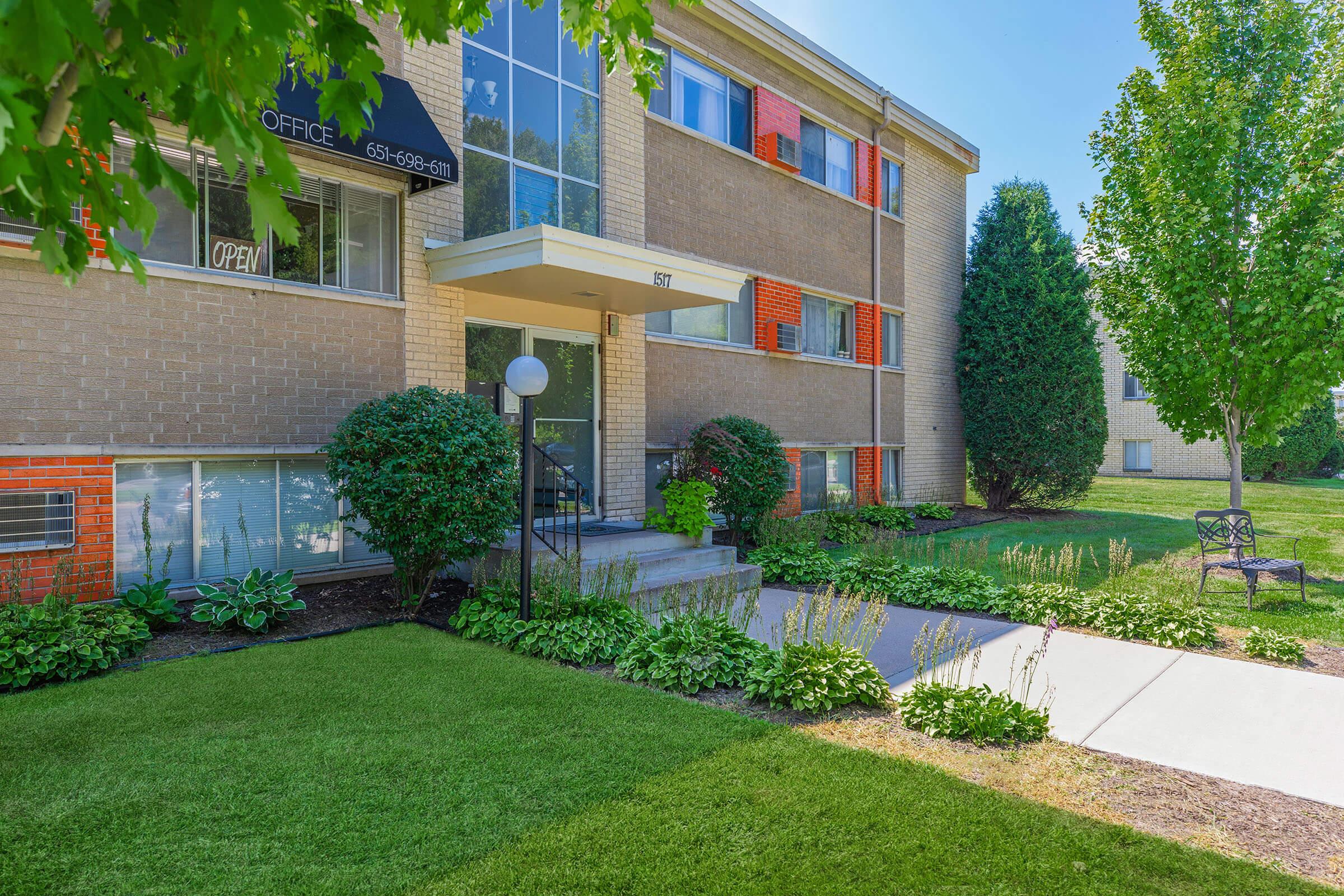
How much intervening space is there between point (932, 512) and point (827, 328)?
4.14 m

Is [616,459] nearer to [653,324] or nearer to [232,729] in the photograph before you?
[653,324]

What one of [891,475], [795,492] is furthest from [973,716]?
[891,475]

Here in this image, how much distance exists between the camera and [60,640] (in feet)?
17.4

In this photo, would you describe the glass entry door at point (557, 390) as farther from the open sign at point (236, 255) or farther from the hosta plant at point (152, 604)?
the hosta plant at point (152, 604)

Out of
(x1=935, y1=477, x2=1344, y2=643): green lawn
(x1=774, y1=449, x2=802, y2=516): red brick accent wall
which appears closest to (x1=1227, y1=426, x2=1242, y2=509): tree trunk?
(x1=935, y1=477, x2=1344, y2=643): green lawn

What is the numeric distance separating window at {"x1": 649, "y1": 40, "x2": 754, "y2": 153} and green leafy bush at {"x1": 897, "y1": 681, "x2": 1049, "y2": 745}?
8.86 metres

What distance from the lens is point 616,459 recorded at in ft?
33.9

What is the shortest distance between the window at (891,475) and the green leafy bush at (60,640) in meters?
12.8

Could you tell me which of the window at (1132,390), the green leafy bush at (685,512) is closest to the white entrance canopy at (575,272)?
the green leafy bush at (685,512)

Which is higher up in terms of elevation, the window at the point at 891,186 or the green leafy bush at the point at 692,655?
the window at the point at 891,186

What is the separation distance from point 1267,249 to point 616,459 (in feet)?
25.5

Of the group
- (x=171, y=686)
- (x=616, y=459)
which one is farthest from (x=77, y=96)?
(x=616, y=459)

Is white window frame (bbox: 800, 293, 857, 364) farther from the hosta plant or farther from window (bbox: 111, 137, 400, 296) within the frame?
the hosta plant

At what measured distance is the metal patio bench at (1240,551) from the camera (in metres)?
7.81
